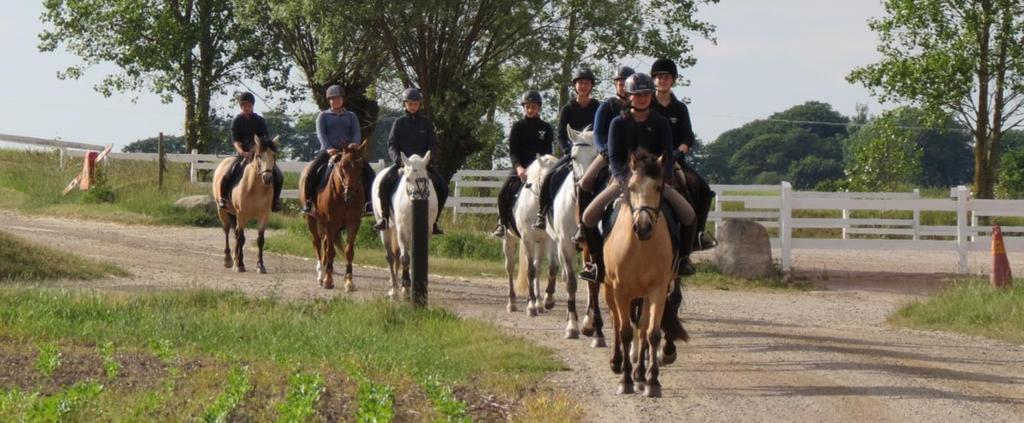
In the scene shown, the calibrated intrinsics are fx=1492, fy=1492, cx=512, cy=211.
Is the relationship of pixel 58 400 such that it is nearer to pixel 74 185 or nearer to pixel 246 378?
pixel 246 378

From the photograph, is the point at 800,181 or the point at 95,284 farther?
the point at 800,181

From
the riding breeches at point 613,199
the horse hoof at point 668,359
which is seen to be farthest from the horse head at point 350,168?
the riding breeches at point 613,199

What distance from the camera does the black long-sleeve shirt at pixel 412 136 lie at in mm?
18266

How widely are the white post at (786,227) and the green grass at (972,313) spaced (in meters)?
5.49

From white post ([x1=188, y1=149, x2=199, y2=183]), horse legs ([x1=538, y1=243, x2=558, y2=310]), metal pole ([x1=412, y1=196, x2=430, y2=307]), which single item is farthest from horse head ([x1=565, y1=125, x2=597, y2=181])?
white post ([x1=188, y1=149, x2=199, y2=183])

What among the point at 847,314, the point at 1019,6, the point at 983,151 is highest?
the point at 1019,6

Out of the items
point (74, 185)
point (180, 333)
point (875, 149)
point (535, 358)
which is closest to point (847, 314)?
point (535, 358)

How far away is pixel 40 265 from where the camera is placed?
19.1 metres

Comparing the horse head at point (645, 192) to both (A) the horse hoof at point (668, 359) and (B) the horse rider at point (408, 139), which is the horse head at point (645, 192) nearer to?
(A) the horse hoof at point (668, 359)

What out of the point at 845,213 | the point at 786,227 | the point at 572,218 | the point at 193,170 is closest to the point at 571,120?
the point at 572,218

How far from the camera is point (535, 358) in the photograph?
12727mm

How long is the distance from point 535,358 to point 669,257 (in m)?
2.01

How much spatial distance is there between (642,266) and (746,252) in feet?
43.0

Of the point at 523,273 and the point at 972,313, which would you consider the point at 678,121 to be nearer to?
the point at 523,273
